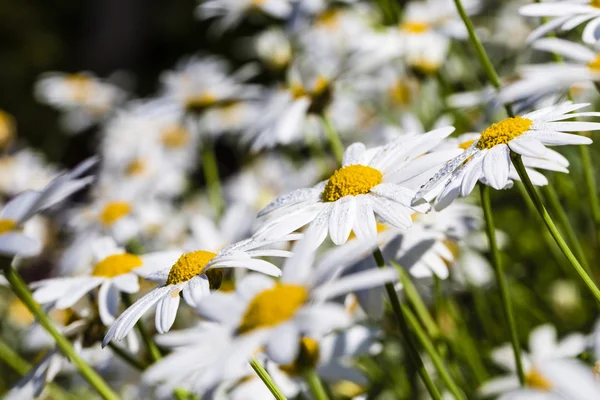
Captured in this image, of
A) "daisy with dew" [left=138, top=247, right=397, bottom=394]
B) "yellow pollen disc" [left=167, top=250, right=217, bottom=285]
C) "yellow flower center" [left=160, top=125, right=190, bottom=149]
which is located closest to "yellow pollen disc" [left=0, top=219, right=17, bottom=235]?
"yellow pollen disc" [left=167, top=250, right=217, bottom=285]

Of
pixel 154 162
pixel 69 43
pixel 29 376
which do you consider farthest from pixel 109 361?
pixel 69 43

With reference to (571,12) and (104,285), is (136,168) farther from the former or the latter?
(571,12)

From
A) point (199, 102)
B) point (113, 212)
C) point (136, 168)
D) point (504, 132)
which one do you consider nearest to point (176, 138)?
point (136, 168)

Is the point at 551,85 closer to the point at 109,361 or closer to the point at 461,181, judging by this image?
the point at 461,181

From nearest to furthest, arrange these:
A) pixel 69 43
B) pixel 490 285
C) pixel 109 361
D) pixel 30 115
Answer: pixel 109 361, pixel 490 285, pixel 30 115, pixel 69 43

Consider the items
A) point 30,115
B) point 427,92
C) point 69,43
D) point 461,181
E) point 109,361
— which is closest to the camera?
point 461,181

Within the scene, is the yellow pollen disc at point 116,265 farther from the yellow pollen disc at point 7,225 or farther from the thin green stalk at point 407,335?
the thin green stalk at point 407,335
